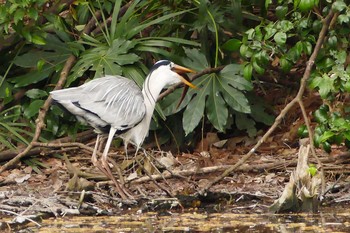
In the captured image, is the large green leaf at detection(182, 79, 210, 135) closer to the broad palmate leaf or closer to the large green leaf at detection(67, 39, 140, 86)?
the broad palmate leaf

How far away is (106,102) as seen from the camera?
8.61 meters

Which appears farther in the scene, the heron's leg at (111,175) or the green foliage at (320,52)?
the heron's leg at (111,175)

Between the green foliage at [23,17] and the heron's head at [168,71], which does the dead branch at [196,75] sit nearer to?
the heron's head at [168,71]

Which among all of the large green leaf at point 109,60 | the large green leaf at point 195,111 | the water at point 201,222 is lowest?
the water at point 201,222

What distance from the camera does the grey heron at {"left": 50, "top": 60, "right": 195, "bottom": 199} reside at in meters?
8.40

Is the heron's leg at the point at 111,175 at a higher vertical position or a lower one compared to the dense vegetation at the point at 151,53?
lower

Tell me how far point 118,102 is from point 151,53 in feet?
4.85

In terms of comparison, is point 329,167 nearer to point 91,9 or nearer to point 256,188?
point 256,188

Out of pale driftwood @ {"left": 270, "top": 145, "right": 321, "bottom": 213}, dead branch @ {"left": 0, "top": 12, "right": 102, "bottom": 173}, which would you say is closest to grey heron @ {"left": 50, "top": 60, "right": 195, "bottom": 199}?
dead branch @ {"left": 0, "top": 12, "right": 102, "bottom": 173}

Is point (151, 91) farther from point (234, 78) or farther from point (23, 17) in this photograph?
point (23, 17)

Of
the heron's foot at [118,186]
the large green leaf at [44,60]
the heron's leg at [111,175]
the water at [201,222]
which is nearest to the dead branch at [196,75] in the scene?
the heron's leg at [111,175]

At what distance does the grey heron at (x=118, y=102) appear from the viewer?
8.40m

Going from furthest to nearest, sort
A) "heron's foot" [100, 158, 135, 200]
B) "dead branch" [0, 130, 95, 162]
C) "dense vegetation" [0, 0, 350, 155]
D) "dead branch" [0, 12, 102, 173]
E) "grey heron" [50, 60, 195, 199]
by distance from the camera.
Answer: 1. "dead branch" [0, 130, 95, 162]
2. "dense vegetation" [0, 0, 350, 155]
3. "dead branch" [0, 12, 102, 173]
4. "grey heron" [50, 60, 195, 199]
5. "heron's foot" [100, 158, 135, 200]

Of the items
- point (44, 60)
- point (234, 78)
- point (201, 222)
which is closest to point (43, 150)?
point (44, 60)
